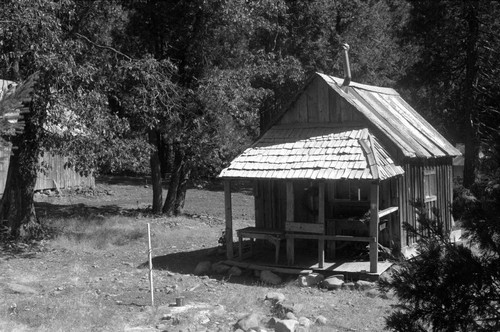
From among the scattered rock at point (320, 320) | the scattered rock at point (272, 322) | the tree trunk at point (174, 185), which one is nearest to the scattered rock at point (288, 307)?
the scattered rock at point (320, 320)

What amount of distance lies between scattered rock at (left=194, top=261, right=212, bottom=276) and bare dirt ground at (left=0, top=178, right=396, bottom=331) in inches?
8.3

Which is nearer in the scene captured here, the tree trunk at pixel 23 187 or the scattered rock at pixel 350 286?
the scattered rock at pixel 350 286

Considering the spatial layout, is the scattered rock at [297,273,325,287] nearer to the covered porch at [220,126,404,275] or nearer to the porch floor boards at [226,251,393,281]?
the porch floor boards at [226,251,393,281]

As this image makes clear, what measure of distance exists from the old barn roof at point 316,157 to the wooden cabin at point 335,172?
0.07ft

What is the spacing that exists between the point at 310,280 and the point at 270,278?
0.96 m

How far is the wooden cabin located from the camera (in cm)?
1262

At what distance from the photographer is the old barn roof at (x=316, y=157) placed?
1228 centimetres

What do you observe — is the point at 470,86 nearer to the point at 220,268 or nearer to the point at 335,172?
the point at 335,172

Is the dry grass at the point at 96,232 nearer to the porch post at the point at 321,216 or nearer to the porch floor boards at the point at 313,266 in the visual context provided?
the porch floor boards at the point at 313,266

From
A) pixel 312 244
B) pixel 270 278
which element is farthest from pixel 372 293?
pixel 312 244

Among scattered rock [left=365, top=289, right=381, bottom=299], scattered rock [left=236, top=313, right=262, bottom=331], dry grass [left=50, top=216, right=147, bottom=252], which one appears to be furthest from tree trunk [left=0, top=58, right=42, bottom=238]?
scattered rock [left=365, top=289, right=381, bottom=299]

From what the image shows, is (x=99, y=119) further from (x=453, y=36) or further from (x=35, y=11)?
(x=453, y=36)

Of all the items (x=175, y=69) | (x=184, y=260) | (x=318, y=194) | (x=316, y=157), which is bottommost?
(x=184, y=260)

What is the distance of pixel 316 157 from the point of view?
42.8 feet
